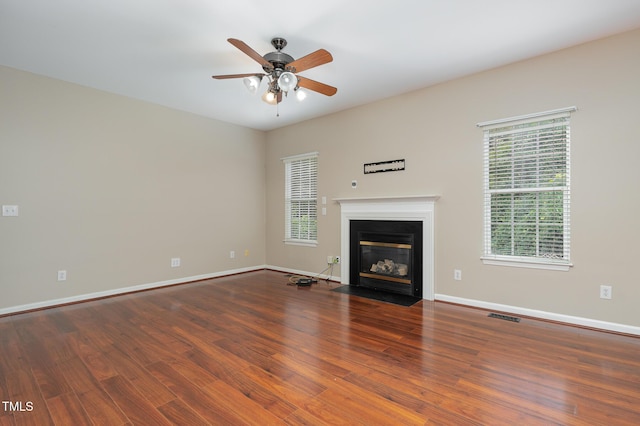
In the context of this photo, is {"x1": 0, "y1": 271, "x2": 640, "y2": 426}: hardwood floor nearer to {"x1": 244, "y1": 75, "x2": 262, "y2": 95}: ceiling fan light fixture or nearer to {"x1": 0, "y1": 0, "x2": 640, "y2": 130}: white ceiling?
{"x1": 244, "y1": 75, "x2": 262, "y2": 95}: ceiling fan light fixture

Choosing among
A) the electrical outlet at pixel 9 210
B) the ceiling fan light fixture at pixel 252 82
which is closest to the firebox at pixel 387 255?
the ceiling fan light fixture at pixel 252 82

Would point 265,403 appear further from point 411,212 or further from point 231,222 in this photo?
point 231,222

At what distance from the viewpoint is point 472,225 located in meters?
3.73

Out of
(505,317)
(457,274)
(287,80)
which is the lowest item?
(505,317)

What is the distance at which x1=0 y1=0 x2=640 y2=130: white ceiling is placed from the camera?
250 centimetres

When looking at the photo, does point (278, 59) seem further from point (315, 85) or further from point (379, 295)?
point (379, 295)

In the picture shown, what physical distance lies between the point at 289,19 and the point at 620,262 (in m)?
3.73

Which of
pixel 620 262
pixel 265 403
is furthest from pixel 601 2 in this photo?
pixel 265 403

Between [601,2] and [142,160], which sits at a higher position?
[601,2]

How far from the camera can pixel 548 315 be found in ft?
10.6

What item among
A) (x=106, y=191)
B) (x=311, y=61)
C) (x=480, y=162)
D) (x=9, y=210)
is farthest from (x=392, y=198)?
(x=9, y=210)

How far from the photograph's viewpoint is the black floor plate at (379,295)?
Result: 393cm

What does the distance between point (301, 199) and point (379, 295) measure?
2330 mm

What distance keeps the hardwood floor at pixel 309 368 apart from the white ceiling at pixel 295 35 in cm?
277
